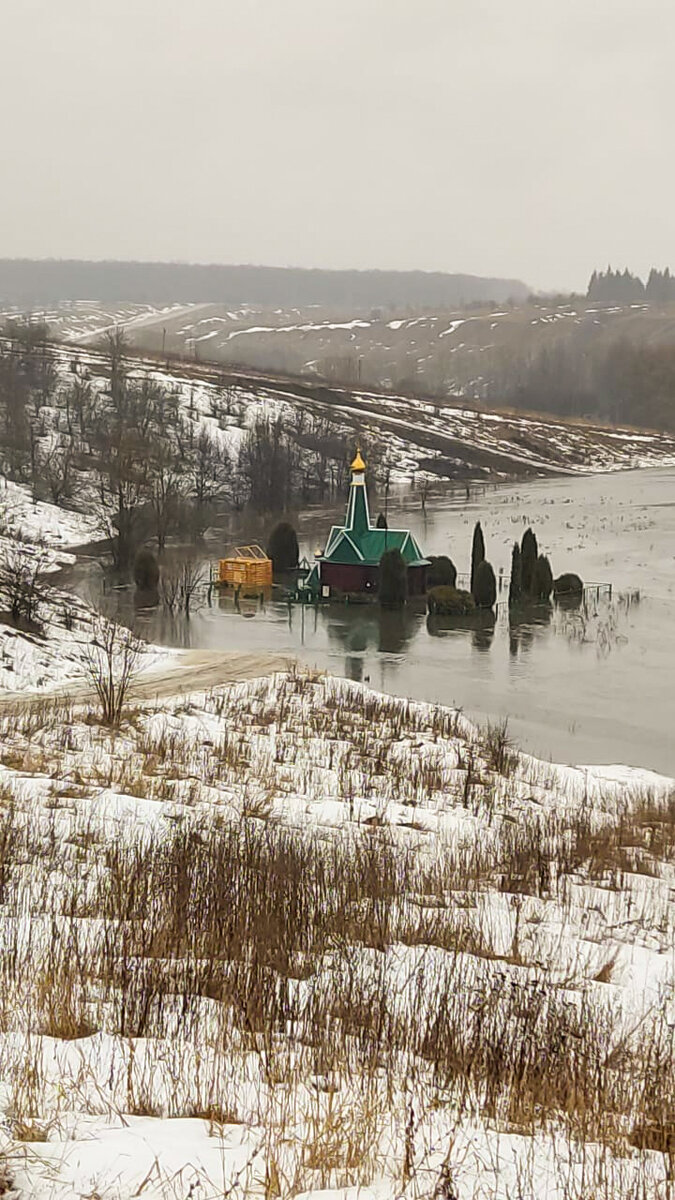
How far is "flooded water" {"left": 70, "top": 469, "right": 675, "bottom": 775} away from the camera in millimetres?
20422

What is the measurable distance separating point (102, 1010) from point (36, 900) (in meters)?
1.63

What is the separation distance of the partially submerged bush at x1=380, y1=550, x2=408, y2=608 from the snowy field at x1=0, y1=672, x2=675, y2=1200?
2464cm

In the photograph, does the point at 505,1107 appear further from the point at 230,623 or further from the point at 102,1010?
the point at 230,623

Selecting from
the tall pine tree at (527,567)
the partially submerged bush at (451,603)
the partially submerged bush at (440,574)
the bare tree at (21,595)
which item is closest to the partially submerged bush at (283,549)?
the partially submerged bush at (440,574)

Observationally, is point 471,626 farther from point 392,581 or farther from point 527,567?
point 527,567

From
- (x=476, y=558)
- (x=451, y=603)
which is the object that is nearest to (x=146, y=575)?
(x=451, y=603)

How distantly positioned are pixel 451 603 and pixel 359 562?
179 inches

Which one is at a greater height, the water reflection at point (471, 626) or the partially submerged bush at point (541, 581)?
the partially submerged bush at point (541, 581)

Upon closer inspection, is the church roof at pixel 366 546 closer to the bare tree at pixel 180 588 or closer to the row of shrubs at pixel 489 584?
the row of shrubs at pixel 489 584

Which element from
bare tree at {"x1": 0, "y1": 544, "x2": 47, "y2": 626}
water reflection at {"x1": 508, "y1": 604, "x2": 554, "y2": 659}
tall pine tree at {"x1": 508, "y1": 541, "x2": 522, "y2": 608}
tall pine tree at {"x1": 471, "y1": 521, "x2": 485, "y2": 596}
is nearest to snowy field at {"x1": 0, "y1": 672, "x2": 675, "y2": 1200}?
bare tree at {"x1": 0, "y1": 544, "x2": 47, "y2": 626}

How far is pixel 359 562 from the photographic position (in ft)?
121

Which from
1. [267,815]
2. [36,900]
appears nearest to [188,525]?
[267,815]

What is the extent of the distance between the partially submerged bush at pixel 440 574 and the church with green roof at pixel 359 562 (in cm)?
38

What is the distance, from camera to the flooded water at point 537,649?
20.4 meters
